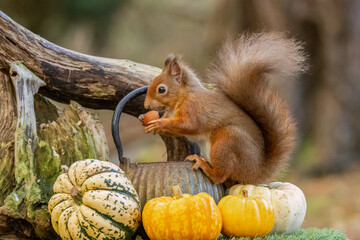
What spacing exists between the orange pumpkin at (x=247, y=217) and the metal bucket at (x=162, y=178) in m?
0.20

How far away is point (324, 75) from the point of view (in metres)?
6.47

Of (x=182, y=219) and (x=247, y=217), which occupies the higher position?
(x=247, y=217)

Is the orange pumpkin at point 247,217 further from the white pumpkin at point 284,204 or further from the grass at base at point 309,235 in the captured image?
the white pumpkin at point 284,204

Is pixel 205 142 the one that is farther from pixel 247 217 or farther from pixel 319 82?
pixel 319 82

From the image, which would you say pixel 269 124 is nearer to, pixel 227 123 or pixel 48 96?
pixel 227 123

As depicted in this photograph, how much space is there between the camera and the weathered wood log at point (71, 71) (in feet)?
9.42

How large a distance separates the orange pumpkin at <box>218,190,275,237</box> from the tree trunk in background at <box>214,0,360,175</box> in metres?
4.06

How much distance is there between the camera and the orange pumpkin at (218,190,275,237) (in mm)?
2348

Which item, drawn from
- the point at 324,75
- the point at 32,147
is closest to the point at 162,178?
the point at 32,147

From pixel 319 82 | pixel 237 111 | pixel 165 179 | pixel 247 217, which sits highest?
pixel 319 82

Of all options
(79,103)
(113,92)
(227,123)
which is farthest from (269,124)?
(79,103)

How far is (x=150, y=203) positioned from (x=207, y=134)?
560 millimetres

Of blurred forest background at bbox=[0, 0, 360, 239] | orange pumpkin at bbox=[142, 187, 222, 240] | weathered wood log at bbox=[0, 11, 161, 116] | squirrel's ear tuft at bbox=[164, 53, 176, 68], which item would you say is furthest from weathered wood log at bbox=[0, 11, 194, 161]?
blurred forest background at bbox=[0, 0, 360, 239]

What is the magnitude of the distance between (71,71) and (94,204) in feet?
3.56
